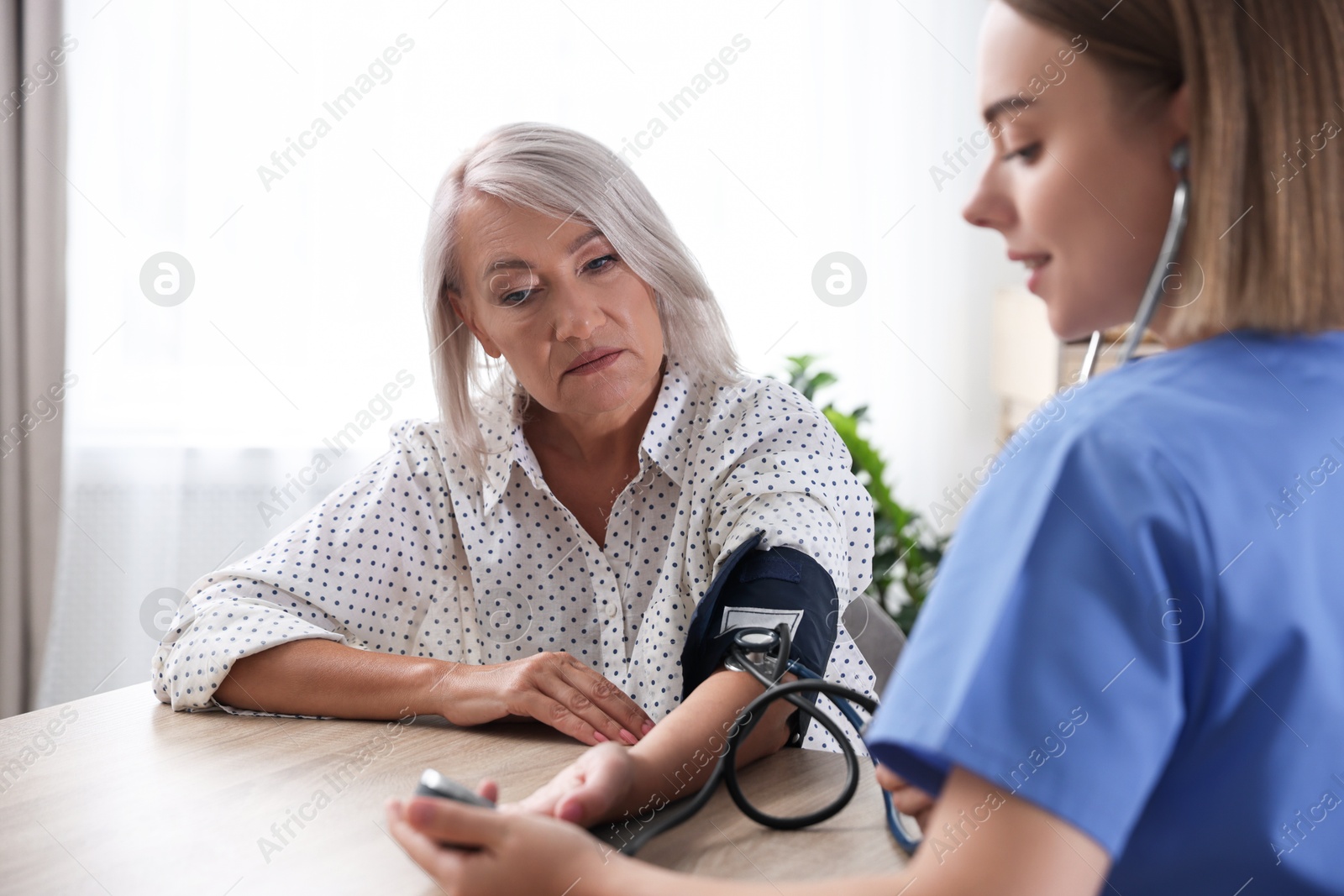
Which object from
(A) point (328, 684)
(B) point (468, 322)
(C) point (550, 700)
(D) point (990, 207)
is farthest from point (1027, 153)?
(B) point (468, 322)

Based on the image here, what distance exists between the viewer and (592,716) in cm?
96

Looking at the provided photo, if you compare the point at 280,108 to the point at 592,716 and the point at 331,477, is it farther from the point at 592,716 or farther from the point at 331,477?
the point at 592,716

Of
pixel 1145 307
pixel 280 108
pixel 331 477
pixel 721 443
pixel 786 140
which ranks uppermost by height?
pixel 280 108

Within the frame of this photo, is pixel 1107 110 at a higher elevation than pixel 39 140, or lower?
lower

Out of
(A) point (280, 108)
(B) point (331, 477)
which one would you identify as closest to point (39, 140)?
(A) point (280, 108)

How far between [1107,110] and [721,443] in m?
0.77

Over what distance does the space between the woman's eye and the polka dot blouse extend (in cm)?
57

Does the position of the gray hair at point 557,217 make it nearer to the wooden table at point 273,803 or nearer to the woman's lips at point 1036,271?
the wooden table at point 273,803

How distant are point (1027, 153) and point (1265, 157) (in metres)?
0.11

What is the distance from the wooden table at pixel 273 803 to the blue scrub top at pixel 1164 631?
11.0 inches

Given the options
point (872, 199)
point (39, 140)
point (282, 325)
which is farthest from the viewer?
point (872, 199)

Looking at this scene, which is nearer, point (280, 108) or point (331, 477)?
point (280, 108)

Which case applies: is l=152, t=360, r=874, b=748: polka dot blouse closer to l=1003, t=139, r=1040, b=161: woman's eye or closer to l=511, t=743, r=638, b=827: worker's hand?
l=511, t=743, r=638, b=827: worker's hand

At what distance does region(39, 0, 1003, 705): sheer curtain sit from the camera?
2.69 meters
